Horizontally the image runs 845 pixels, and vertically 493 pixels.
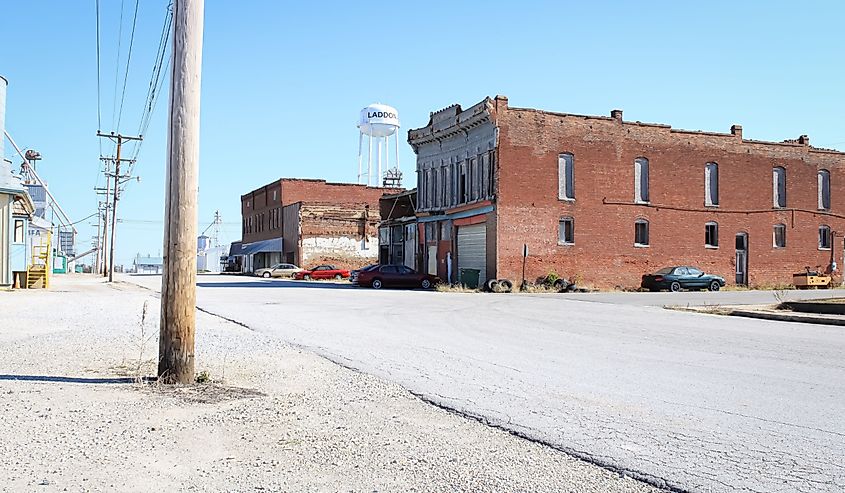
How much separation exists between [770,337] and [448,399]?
30.1ft

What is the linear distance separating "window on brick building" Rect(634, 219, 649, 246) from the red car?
1030 inches

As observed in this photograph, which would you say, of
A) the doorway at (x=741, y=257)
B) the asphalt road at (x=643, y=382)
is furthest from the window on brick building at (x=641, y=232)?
the asphalt road at (x=643, y=382)

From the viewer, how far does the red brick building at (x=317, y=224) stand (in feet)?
226

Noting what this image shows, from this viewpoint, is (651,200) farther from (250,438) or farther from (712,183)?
(250,438)

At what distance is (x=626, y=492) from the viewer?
16.0ft

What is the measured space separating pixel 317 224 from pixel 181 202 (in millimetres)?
61524

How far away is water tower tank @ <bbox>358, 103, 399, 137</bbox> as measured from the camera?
7850cm

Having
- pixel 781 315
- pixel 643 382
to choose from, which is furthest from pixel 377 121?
pixel 643 382

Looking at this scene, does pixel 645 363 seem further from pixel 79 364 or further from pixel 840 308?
pixel 840 308

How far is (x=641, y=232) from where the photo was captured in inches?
1677

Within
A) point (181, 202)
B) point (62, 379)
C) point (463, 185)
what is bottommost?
point (62, 379)

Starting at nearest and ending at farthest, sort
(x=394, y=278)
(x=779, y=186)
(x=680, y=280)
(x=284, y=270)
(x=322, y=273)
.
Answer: (x=680, y=280) < (x=394, y=278) < (x=779, y=186) < (x=322, y=273) < (x=284, y=270)

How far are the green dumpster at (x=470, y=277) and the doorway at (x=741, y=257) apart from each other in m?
16.3

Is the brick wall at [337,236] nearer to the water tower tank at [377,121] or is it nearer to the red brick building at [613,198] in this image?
the water tower tank at [377,121]
